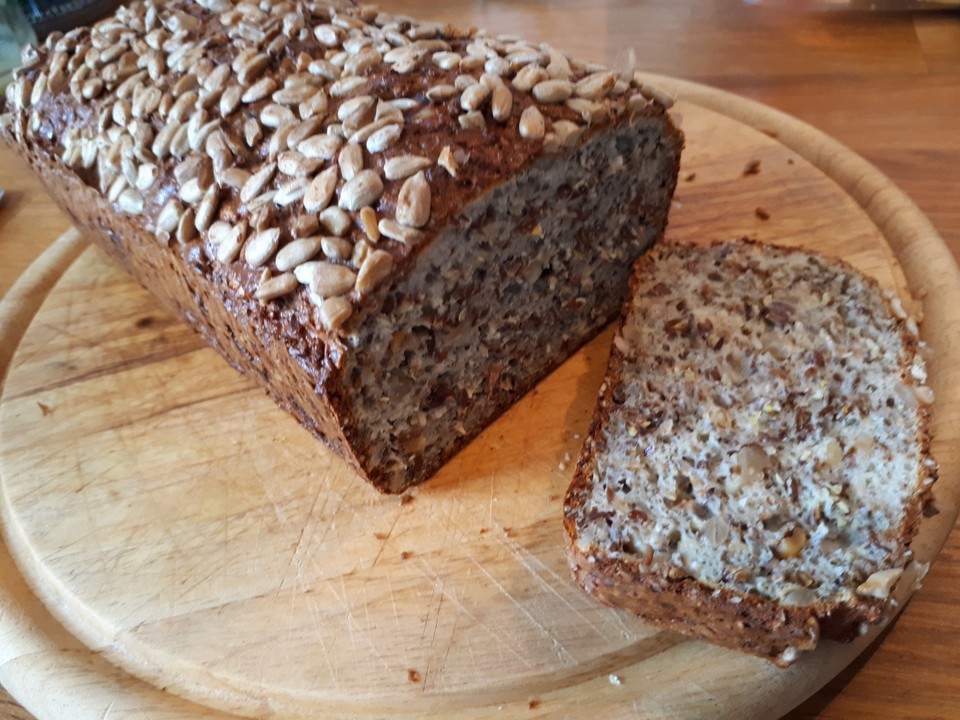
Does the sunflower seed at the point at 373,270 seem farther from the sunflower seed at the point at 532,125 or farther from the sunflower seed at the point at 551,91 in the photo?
the sunflower seed at the point at 551,91

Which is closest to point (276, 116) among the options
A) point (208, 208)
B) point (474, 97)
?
point (208, 208)

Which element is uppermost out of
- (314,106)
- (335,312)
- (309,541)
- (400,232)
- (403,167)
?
(314,106)

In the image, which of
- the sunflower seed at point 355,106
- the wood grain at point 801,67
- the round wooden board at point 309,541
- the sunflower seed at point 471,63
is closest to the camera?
the round wooden board at point 309,541

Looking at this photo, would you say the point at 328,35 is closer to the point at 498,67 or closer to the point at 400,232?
the point at 498,67

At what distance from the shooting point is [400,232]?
1554 millimetres

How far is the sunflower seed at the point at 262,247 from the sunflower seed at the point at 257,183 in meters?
0.13

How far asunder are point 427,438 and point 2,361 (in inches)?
57.0

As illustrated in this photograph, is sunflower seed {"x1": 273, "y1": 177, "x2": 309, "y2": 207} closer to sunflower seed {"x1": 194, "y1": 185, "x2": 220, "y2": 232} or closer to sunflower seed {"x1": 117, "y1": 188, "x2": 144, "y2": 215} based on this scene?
sunflower seed {"x1": 194, "y1": 185, "x2": 220, "y2": 232}

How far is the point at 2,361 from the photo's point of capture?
2.33 meters

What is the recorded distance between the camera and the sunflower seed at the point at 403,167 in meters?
1.63

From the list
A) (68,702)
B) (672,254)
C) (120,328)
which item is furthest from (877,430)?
(120,328)

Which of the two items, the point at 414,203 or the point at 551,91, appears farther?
the point at 551,91

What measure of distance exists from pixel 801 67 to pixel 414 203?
2.45 m

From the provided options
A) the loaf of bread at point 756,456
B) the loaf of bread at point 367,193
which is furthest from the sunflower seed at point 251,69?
the loaf of bread at point 756,456
